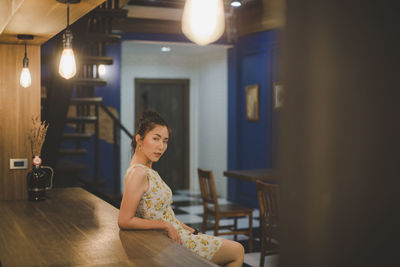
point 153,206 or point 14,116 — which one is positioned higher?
point 14,116

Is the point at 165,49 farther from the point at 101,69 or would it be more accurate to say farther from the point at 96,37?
the point at 96,37

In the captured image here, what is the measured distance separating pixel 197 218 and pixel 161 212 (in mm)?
4357

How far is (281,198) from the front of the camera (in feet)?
1.86

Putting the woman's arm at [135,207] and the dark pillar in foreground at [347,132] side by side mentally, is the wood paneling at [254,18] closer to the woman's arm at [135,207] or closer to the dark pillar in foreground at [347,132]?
the woman's arm at [135,207]

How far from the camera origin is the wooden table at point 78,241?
1.90 m

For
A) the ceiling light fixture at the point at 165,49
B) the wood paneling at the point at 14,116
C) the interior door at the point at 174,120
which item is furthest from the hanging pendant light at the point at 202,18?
the interior door at the point at 174,120

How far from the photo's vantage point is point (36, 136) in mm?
3666

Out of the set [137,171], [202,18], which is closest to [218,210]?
[137,171]

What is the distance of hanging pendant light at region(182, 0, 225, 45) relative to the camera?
157 centimetres

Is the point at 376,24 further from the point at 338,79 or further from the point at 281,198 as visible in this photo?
the point at 281,198

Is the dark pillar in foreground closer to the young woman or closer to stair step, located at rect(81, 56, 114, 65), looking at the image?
the young woman

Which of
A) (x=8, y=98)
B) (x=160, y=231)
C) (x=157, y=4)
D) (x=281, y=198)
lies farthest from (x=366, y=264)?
(x=157, y=4)

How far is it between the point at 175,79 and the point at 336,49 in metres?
9.08

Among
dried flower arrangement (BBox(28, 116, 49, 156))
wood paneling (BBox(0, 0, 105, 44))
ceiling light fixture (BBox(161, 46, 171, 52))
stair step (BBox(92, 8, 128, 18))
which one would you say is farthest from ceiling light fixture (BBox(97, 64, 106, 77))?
wood paneling (BBox(0, 0, 105, 44))
